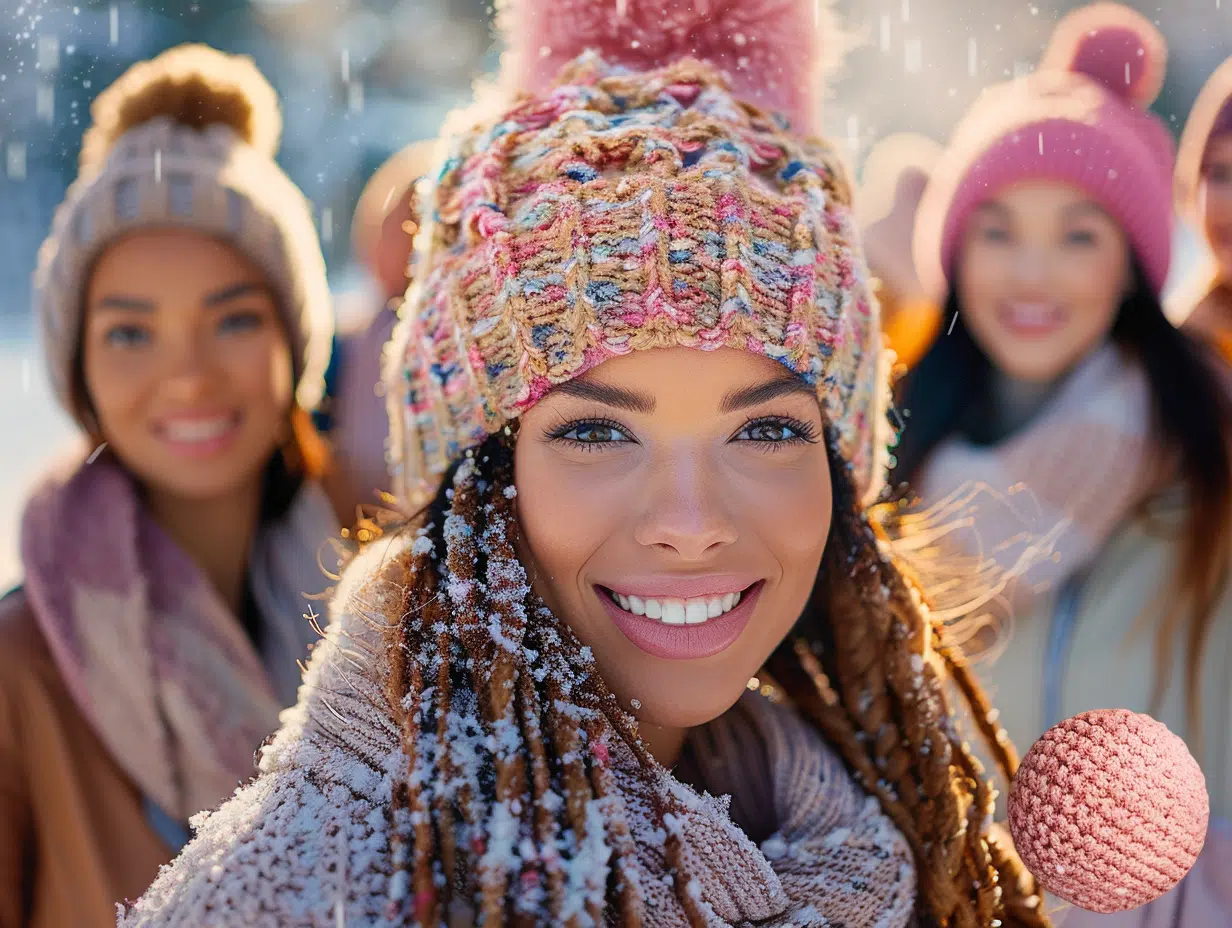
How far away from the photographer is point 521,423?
1.60 m

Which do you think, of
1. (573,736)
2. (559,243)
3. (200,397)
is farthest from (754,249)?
(200,397)

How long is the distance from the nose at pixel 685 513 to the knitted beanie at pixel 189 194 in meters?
1.76

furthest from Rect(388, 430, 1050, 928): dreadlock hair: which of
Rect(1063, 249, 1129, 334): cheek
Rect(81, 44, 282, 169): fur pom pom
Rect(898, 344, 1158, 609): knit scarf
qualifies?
Rect(81, 44, 282, 169): fur pom pom

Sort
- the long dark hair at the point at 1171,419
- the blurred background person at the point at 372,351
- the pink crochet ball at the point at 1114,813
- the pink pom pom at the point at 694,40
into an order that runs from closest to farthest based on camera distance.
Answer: the pink crochet ball at the point at 1114,813 → the pink pom pom at the point at 694,40 → the long dark hair at the point at 1171,419 → the blurred background person at the point at 372,351

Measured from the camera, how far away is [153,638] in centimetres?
263

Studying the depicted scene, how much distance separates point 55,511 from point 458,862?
1.88m

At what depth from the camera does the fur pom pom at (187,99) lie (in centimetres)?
284

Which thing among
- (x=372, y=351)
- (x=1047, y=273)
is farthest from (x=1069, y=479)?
(x=372, y=351)

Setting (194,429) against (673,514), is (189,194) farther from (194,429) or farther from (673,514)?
(673,514)

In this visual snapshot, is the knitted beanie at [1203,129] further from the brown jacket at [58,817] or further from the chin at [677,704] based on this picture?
the brown jacket at [58,817]

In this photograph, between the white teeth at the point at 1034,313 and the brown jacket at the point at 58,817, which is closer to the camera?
the brown jacket at the point at 58,817

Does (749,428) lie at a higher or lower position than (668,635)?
higher

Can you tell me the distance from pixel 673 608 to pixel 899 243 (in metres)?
2.78

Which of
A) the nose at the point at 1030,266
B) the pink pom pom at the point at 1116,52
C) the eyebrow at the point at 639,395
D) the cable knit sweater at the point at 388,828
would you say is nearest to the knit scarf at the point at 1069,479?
the nose at the point at 1030,266
